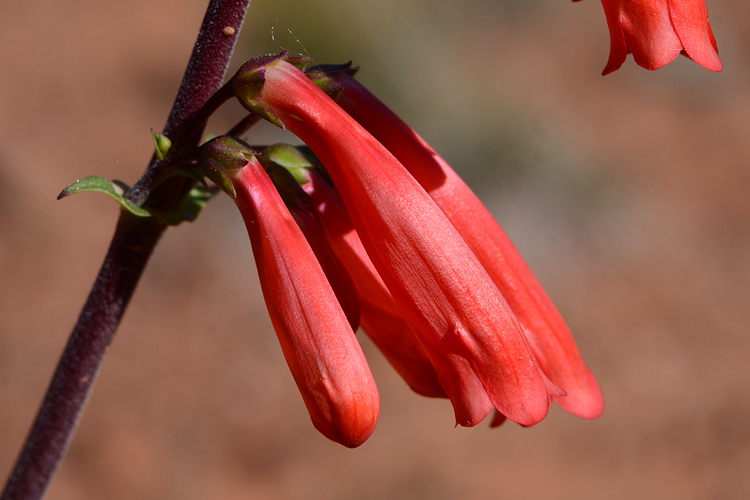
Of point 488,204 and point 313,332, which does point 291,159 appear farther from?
point 488,204

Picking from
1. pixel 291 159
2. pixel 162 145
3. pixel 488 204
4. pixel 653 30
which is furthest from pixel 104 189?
pixel 488 204

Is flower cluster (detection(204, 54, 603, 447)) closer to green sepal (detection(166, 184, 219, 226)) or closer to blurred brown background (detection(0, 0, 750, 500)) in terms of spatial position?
green sepal (detection(166, 184, 219, 226))

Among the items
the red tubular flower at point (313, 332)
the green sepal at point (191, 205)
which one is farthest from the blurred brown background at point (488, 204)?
the red tubular flower at point (313, 332)

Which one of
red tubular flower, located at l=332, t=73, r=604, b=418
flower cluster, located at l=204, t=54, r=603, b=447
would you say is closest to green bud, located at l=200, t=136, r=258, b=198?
flower cluster, located at l=204, t=54, r=603, b=447

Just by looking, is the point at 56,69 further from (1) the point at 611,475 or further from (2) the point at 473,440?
(1) the point at 611,475

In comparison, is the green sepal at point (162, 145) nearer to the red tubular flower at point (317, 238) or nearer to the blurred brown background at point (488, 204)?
the red tubular flower at point (317, 238)
